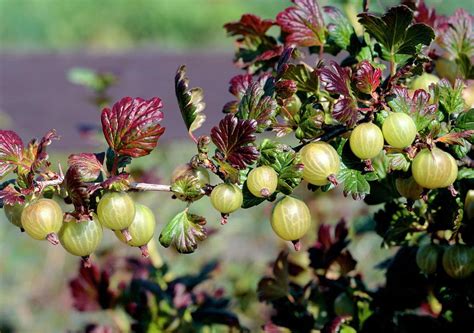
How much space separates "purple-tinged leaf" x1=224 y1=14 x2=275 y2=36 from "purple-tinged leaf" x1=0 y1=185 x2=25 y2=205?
1.25ft

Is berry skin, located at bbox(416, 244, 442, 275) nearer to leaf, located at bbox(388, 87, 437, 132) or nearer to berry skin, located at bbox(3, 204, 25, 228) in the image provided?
leaf, located at bbox(388, 87, 437, 132)

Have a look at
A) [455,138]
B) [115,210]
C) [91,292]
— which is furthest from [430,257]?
[91,292]

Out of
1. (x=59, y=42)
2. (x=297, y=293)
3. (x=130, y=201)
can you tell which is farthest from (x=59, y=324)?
(x=59, y=42)

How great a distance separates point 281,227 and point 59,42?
8800 millimetres

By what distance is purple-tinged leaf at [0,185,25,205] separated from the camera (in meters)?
0.69


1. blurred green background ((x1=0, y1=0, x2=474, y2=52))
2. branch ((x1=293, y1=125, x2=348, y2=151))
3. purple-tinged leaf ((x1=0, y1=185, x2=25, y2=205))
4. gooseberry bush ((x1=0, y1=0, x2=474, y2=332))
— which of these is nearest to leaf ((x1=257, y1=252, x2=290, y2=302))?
gooseberry bush ((x1=0, y1=0, x2=474, y2=332))

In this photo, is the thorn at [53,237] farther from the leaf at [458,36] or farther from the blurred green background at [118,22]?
the blurred green background at [118,22]

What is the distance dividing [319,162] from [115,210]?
20cm

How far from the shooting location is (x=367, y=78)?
0.74 m

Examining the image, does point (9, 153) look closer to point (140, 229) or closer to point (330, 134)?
point (140, 229)

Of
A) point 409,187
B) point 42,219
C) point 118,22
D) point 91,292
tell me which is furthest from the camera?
point 118,22

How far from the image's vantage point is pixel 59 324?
226 cm

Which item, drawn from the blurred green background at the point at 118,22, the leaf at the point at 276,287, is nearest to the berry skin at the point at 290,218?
the leaf at the point at 276,287

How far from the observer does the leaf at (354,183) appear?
73 centimetres
